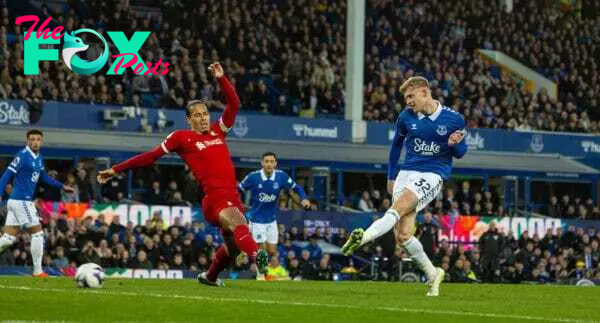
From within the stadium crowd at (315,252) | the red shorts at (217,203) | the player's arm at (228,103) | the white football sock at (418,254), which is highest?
the player's arm at (228,103)

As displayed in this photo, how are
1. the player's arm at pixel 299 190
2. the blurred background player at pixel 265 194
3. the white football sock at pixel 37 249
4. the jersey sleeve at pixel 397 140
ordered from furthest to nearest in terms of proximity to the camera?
the blurred background player at pixel 265 194, the white football sock at pixel 37 249, the player's arm at pixel 299 190, the jersey sleeve at pixel 397 140

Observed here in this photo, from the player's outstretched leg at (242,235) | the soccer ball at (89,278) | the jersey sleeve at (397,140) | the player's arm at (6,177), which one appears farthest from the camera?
the player's arm at (6,177)

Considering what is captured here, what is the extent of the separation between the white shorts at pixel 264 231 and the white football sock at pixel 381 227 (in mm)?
9997

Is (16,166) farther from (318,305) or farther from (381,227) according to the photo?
(318,305)

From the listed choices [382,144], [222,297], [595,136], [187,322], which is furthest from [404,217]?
[595,136]

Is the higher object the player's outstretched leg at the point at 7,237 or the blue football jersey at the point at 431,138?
the blue football jersey at the point at 431,138

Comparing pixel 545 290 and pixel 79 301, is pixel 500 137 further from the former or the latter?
pixel 79 301

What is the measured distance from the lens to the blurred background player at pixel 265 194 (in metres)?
25.5

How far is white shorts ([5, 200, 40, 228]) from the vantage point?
21906mm

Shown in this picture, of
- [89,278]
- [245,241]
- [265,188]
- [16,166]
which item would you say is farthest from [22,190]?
[245,241]

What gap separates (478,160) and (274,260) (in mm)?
16314

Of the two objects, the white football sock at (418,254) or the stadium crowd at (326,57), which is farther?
the stadium crowd at (326,57)

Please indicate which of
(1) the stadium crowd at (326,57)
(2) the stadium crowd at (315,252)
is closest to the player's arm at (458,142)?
(2) the stadium crowd at (315,252)

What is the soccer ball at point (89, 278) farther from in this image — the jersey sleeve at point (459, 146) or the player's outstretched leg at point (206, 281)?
the jersey sleeve at point (459, 146)
